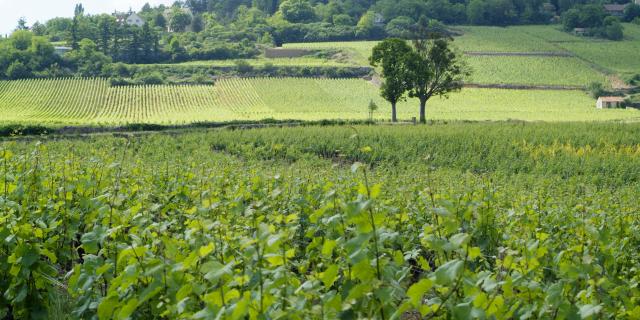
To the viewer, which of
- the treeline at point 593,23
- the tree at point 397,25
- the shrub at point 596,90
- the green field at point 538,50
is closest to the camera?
the shrub at point 596,90

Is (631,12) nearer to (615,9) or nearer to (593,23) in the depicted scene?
(615,9)

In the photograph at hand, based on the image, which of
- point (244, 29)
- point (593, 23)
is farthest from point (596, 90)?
point (244, 29)

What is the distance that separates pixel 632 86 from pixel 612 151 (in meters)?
61.0

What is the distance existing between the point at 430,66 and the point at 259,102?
29746 mm

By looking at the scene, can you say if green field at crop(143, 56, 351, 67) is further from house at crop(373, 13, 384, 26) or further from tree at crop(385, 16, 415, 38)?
house at crop(373, 13, 384, 26)

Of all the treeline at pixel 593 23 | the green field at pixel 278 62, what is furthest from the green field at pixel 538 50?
the green field at pixel 278 62

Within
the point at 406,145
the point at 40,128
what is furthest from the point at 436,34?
the point at 40,128

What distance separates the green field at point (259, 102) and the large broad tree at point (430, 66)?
921 cm

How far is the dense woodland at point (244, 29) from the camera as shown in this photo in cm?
10194

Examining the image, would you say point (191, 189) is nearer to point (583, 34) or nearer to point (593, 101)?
point (593, 101)

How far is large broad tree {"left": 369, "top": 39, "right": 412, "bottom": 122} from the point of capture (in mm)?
56588

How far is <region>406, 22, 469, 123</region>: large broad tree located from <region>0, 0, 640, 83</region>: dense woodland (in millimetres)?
44488

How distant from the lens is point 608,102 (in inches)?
3046

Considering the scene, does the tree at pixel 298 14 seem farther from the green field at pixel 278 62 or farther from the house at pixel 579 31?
the house at pixel 579 31
